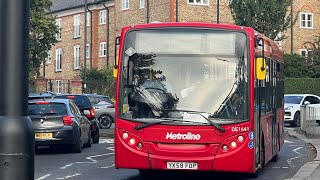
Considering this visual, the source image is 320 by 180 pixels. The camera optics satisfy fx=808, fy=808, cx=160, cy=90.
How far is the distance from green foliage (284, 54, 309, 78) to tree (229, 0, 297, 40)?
18.7ft

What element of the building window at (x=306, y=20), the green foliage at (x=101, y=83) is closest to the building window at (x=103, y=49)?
the green foliage at (x=101, y=83)

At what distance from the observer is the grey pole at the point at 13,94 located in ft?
10.8

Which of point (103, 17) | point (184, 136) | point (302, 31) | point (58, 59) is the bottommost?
point (184, 136)

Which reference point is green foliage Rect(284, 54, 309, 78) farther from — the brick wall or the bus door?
the bus door

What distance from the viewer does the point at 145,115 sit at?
1340 cm

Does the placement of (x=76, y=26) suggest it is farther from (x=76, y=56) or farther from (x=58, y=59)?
(x=58, y=59)

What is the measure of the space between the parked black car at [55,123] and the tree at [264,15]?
1414 inches

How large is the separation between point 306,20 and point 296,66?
291 inches

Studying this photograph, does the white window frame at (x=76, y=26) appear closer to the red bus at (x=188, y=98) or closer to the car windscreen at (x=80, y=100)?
the car windscreen at (x=80, y=100)

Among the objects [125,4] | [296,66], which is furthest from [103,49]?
[296,66]

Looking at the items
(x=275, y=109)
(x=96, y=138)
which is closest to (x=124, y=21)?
(x=96, y=138)

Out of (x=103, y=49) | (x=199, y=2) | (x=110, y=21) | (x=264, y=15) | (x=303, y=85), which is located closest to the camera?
(x=264, y=15)

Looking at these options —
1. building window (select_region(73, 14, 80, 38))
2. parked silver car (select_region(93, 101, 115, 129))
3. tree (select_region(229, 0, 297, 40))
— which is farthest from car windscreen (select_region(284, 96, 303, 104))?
building window (select_region(73, 14, 80, 38))

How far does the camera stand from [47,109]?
21047 mm
